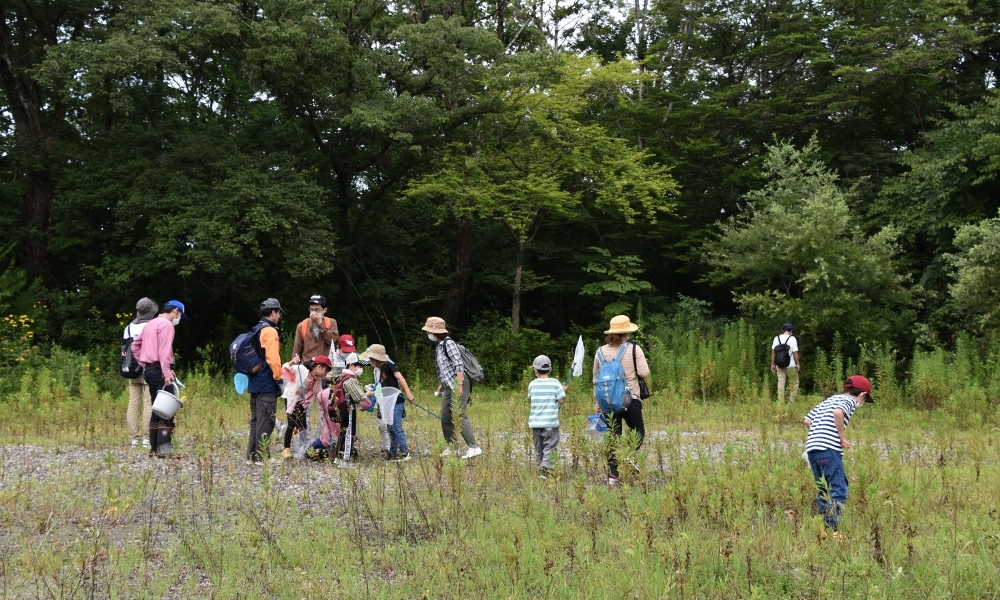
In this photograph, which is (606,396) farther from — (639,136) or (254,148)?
(639,136)

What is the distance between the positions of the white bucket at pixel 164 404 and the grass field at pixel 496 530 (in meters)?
0.54

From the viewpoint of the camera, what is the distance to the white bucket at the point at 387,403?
29.3ft

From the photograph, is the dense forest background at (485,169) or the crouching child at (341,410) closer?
the crouching child at (341,410)

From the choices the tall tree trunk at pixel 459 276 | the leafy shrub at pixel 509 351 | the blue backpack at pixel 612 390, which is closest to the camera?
the blue backpack at pixel 612 390

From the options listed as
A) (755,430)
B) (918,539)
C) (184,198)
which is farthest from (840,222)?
(184,198)

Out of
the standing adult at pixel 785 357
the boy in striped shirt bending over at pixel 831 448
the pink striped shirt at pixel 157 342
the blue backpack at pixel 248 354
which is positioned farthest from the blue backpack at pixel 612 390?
the standing adult at pixel 785 357

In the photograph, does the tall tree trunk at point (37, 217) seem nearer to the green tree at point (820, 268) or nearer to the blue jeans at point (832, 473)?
the green tree at point (820, 268)

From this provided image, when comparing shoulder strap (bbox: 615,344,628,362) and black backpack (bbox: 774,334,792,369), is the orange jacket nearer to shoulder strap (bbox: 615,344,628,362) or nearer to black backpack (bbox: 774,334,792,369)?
shoulder strap (bbox: 615,344,628,362)

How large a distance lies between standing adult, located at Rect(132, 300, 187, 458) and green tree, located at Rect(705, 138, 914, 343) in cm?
1267

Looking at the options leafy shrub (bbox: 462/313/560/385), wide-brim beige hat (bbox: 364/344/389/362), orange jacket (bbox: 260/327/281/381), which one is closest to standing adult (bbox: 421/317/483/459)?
wide-brim beige hat (bbox: 364/344/389/362)

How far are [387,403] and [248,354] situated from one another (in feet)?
5.19

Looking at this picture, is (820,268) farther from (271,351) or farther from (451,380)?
(271,351)

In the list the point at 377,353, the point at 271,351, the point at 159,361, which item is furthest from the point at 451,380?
the point at 159,361

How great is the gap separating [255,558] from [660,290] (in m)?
20.3
